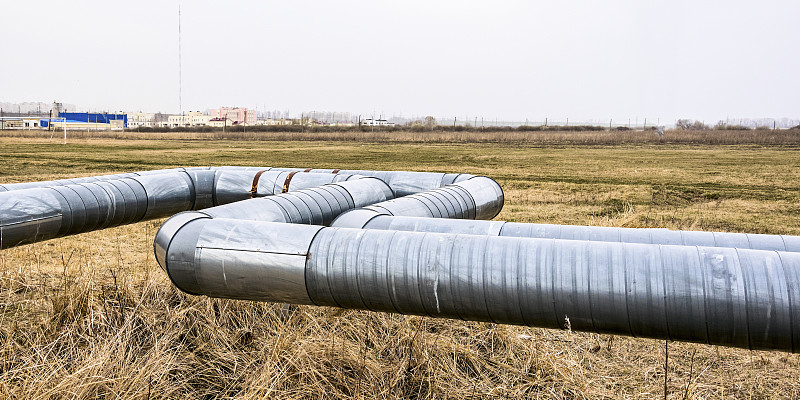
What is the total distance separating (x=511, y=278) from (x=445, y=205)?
9.12 feet

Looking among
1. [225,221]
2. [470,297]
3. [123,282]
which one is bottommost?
[123,282]

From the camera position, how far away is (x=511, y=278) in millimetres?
3541

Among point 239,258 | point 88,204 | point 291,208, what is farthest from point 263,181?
point 239,258

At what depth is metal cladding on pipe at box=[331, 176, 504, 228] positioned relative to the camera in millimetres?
4910

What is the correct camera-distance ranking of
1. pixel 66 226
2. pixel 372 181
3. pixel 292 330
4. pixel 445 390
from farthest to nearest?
pixel 372 181
pixel 66 226
pixel 292 330
pixel 445 390

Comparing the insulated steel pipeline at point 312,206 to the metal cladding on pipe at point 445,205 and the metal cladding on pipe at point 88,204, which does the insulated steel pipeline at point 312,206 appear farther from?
the metal cladding on pipe at point 88,204

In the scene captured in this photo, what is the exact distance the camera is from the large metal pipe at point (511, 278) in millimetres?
3215

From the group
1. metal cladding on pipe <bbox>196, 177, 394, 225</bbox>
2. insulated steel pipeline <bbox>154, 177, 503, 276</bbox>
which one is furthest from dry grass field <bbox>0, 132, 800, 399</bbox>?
metal cladding on pipe <bbox>196, 177, 394, 225</bbox>

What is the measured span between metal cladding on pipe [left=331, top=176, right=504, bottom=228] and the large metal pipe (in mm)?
849

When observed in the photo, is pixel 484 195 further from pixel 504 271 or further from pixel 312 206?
pixel 504 271

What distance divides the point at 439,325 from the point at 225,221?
84.8 inches

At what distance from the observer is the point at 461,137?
5272cm

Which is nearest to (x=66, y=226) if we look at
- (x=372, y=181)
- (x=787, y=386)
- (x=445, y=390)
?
(x=372, y=181)

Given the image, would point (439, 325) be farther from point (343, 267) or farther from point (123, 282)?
point (123, 282)
